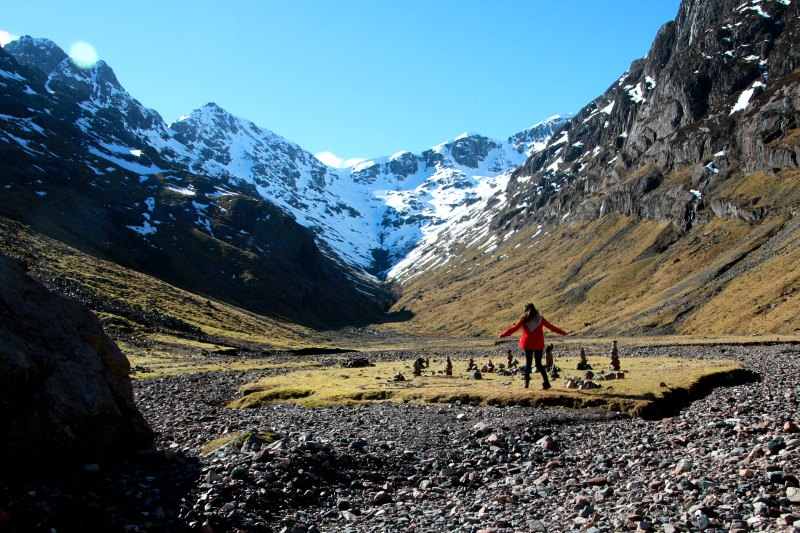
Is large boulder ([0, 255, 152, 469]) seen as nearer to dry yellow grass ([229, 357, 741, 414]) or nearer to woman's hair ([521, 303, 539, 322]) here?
woman's hair ([521, 303, 539, 322])

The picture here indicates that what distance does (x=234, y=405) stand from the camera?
41031 millimetres

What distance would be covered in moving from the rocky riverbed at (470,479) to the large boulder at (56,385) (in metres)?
0.94

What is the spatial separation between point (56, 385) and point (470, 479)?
12.2 metres

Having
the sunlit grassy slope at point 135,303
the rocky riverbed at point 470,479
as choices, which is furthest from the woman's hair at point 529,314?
the sunlit grassy slope at point 135,303

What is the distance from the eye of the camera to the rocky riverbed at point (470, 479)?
42.6ft

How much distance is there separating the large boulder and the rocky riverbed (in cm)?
94

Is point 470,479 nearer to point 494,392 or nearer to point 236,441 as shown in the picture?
point 236,441

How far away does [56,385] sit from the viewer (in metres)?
16.8

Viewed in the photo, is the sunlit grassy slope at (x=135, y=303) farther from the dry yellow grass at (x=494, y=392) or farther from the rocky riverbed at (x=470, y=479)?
the rocky riverbed at (x=470, y=479)

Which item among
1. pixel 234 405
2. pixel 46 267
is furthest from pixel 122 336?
pixel 234 405

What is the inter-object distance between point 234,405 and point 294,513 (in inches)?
1068

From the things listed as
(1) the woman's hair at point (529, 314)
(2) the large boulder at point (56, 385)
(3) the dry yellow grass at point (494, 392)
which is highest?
(1) the woman's hair at point (529, 314)

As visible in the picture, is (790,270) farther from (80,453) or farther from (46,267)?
(46,267)

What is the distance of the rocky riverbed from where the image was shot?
1299 centimetres
